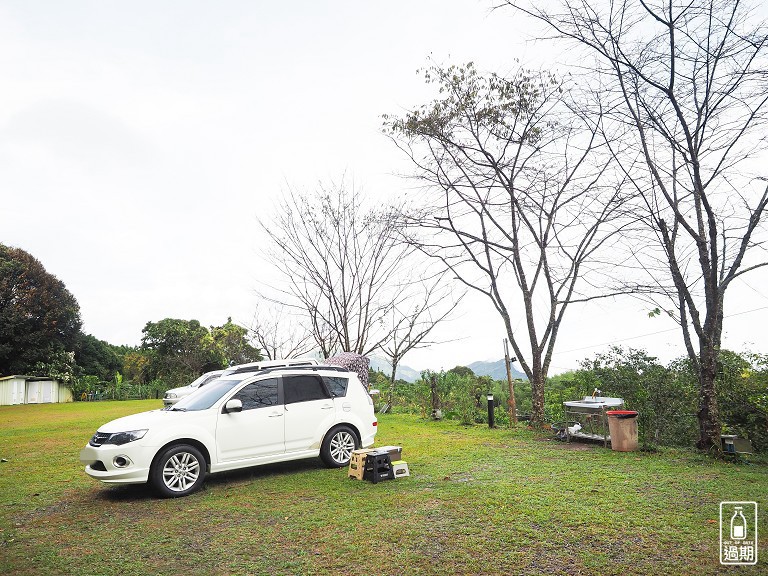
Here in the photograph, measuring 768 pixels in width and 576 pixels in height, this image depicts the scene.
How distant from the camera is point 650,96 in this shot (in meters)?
9.98

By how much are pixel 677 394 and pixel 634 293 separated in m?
2.57

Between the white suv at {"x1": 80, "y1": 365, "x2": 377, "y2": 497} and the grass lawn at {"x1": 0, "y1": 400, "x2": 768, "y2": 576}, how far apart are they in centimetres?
35

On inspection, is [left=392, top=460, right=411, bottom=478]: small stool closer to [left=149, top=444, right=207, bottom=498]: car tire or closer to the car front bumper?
[left=149, top=444, right=207, bottom=498]: car tire

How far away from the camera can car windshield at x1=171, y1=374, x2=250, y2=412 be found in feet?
25.8

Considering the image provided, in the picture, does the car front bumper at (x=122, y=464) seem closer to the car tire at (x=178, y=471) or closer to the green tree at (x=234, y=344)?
the car tire at (x=178, y=471)

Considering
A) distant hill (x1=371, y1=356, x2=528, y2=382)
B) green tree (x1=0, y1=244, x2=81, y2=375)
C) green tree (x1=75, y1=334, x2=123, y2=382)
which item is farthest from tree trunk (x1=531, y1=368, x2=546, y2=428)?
green tree (x1=75, y1=334, x2=123, y2=382)

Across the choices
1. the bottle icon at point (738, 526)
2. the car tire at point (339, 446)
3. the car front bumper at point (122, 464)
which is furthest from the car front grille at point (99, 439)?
the bottle icon at point (738, 526)

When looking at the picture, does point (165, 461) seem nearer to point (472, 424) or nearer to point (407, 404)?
point (472, 424)

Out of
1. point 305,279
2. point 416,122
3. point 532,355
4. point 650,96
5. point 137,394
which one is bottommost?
point 137,394

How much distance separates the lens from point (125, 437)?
6.96 m

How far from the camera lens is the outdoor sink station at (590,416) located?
10.6 m

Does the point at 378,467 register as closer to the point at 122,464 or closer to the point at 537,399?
the point at 122,464

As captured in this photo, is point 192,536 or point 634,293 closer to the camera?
point 192,536

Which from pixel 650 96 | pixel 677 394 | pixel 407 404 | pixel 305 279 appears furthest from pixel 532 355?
pixel 305 279
